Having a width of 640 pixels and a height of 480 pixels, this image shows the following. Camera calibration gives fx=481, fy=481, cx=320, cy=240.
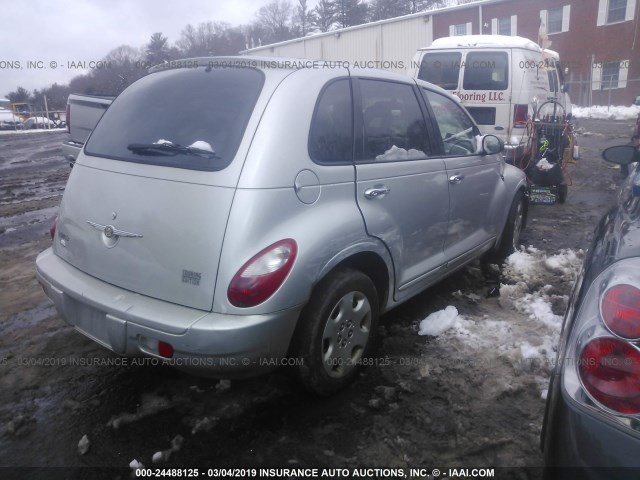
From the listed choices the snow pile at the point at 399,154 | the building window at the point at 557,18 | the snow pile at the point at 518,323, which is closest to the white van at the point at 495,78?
the snow pile at the point at 518,323

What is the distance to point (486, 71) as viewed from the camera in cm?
826

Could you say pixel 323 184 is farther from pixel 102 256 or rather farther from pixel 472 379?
pixel 472 379

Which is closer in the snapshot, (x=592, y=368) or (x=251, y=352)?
(x=592, y=368)

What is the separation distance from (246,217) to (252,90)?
2.48 ft

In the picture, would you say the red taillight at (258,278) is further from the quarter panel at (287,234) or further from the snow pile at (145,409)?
the snow pile at (145,409)

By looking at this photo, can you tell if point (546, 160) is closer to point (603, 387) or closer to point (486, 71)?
point (486, 71)

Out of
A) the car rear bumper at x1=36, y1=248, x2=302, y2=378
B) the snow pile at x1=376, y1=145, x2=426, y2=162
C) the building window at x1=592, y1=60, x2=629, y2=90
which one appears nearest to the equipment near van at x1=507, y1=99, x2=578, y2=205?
the snow pile at x1=376, y1=145, x2=426, y2=162

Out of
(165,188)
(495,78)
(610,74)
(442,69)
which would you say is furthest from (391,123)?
(610,74)

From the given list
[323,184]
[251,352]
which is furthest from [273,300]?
[323,184]

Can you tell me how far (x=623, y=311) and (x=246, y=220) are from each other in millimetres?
1483

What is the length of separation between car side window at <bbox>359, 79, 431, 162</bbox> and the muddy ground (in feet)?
4.32

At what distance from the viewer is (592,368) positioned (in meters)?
1.43

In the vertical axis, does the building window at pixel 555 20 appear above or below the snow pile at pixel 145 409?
above

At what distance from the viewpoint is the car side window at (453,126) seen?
3666mm
